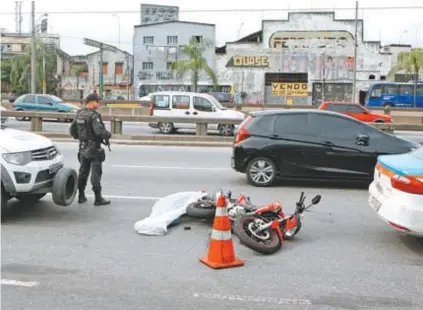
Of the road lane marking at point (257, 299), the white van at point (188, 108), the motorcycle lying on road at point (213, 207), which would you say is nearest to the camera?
the road lane marking at point (257, 299)

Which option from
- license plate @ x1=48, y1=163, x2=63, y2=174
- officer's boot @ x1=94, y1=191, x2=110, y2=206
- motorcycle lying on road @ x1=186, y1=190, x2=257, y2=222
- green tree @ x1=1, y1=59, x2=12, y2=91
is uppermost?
green tree @ x1=1, y1=59, x2=12, y2=91

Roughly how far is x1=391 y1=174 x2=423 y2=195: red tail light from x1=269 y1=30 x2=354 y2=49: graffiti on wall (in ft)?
171

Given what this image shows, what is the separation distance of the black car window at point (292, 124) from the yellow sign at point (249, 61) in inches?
1875

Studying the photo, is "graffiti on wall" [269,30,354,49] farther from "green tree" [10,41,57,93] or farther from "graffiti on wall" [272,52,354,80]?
"green tree" [10,41,57,93]

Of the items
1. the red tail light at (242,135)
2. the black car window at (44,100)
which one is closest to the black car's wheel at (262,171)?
the red tail light at (242,135)

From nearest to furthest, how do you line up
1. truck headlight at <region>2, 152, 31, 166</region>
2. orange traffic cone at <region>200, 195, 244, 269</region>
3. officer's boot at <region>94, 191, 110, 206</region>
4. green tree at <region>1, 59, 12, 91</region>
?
orange traffic cone at <region>200, 195, 244, 269</region>
truck headlight at <region>2, 152, 31, 166</region>
officer's boot at <region>94, 191, 110, 206</region>
green tree at <region>1, 59, 12, 91</region>

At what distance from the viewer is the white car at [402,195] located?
585 cm

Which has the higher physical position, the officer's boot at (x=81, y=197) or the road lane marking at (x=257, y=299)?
the officer's boot at (x=81, y=197)

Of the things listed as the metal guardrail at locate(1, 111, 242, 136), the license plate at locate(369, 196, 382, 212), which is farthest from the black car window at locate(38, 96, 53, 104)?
the license plate at locate(369, 196, 382, 212)

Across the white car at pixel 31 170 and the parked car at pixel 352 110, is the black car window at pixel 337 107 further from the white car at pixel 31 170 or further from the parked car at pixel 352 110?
the white car at pixel 31 170

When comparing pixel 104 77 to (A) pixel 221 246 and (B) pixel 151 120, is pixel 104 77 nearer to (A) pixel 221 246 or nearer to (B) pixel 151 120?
(B) pixel 151 120

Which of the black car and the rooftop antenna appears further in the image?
the rooftop antenna

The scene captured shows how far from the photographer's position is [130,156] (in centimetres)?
1503

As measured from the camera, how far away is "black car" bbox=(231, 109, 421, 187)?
1021 centimetres
